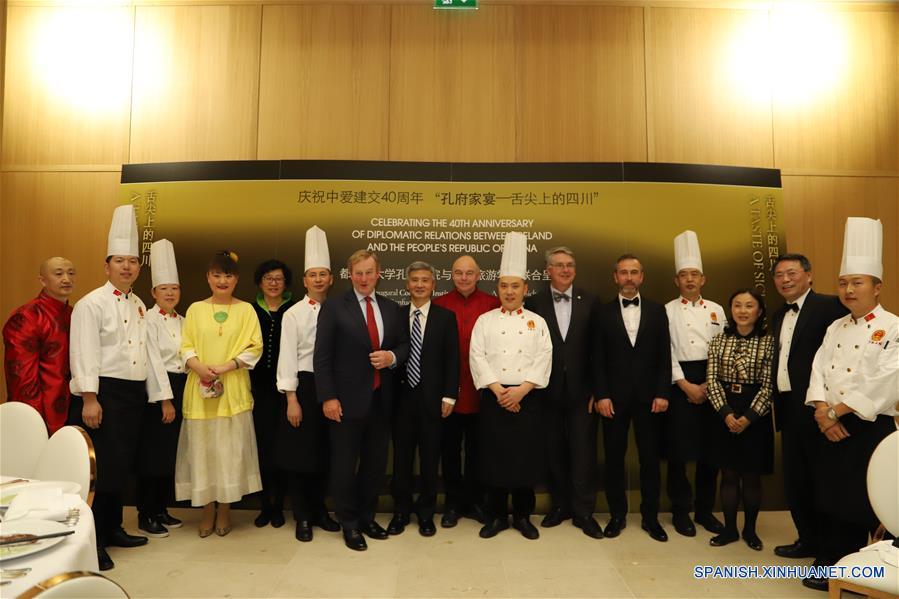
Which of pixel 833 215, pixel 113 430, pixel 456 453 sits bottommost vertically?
pixel 456 453

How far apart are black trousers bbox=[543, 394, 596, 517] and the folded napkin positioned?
2590mm

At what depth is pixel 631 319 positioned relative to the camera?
3719mm

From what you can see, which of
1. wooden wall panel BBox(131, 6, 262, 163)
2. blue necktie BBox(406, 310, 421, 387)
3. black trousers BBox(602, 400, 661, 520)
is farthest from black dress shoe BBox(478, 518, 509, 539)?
wooden wall panel BBox(131, 6, 262, 163)

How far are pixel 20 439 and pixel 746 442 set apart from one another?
11.7 feet

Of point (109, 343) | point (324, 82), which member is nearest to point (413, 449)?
point (109, 343)

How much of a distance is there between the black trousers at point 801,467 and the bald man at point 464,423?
1.80 meters

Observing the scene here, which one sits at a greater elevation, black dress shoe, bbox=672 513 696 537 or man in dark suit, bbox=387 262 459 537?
man in dark suit, bbox=387 262 459 537

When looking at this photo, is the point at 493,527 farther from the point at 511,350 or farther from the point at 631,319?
the point at 631,319

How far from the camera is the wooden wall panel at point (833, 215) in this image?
4.65 meters

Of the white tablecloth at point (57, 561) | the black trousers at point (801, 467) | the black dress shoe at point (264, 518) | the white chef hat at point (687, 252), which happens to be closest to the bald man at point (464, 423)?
the black dress shoe at point (264, 518)

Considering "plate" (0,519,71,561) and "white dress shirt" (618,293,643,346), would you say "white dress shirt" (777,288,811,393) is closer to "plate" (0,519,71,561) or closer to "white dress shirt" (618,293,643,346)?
"white dress shirt" (618,293,643,346)

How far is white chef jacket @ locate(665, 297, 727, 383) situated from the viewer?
3.74 m

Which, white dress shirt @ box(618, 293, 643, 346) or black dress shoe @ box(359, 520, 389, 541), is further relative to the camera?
white dress shirt @ box(618, 293, 643, 346)

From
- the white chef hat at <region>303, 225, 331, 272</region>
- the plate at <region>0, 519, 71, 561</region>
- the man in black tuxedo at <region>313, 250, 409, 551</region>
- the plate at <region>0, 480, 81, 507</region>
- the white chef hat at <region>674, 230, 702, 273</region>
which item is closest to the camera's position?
the plate at <region>0, 519, 71, 561</region>
